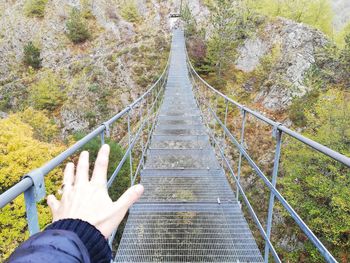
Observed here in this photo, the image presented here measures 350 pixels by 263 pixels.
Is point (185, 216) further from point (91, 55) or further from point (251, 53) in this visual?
point (91, 55)

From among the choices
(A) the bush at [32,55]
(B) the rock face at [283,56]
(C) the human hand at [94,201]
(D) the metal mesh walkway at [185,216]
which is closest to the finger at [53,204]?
(C) the human hand at [94,201]

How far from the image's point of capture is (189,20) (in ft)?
84.8

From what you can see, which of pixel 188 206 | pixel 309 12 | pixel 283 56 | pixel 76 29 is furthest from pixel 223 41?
pixel 188 206

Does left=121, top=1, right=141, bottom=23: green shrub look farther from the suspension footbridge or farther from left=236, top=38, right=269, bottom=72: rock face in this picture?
the suspension footbridge

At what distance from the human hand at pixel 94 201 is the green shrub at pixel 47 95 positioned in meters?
21.8

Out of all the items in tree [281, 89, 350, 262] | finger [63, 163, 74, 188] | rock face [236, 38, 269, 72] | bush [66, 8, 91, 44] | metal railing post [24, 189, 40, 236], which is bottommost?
tree [281, 89, 350, 262]

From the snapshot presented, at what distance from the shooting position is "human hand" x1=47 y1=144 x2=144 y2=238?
Answer: 2.27 feet

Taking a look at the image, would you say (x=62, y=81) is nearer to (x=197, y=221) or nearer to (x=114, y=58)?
(x=114, y=58)

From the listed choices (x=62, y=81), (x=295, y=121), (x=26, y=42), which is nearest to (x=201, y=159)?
(x=295, y=121)

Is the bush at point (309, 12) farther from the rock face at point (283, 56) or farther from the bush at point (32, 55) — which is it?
the bush at point (32, 55)

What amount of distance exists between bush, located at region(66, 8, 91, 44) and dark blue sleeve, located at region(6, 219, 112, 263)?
29.4 meters

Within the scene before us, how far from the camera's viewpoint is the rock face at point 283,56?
15.6m

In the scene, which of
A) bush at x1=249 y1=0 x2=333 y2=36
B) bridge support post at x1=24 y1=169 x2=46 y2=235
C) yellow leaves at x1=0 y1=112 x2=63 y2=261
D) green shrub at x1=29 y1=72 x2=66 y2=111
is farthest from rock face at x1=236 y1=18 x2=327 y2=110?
bridge support post at x1=24 y1=169 x2=46 y2=235

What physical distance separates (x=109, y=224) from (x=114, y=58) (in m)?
22.3
